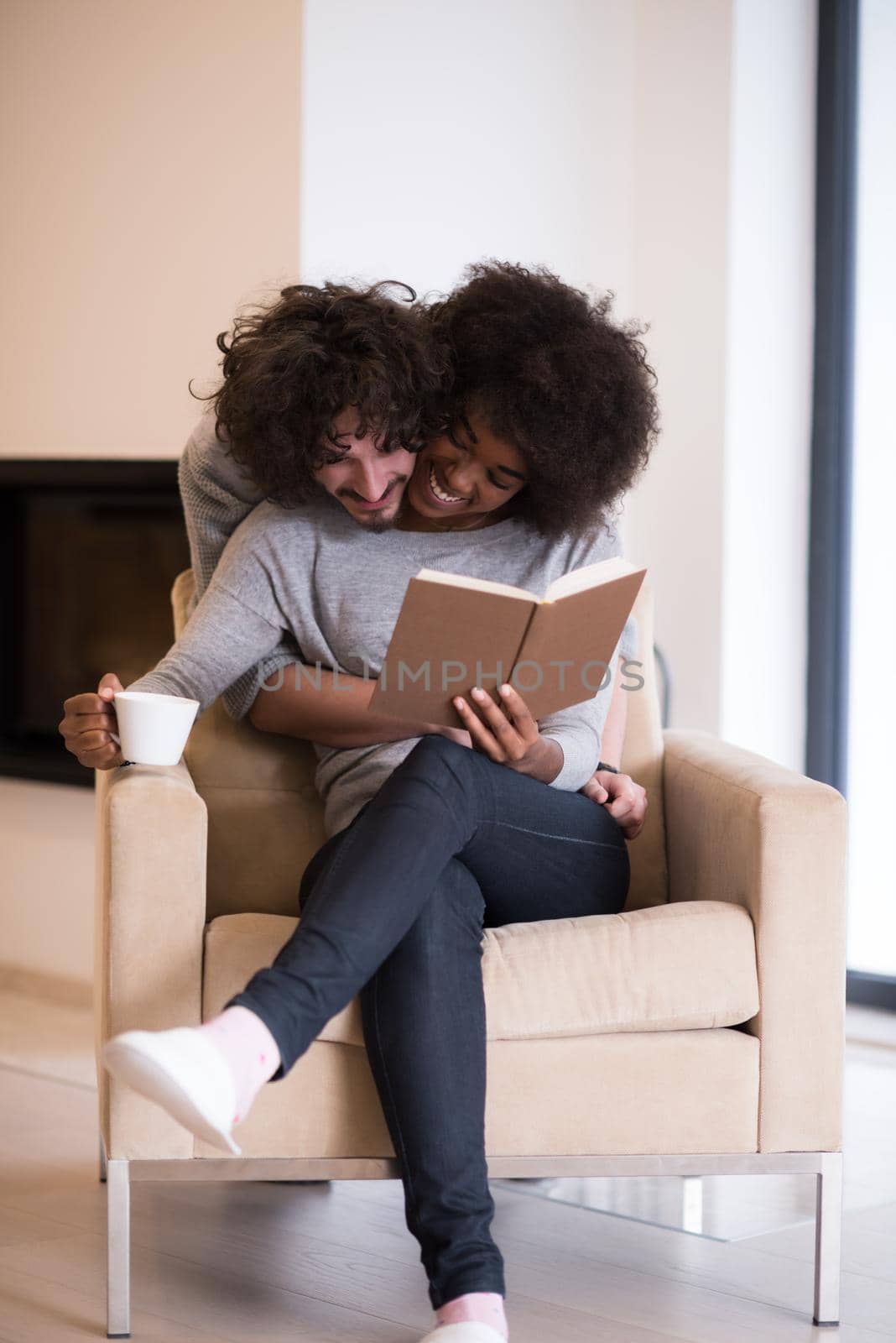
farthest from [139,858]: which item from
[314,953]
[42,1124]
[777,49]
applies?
[777,49]

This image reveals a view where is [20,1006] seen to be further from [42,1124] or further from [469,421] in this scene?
[469,421]

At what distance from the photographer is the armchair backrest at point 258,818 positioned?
2062mm

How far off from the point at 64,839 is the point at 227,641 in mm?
1738

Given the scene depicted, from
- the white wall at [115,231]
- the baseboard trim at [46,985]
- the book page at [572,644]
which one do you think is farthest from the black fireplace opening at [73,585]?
the book page at [572,644]

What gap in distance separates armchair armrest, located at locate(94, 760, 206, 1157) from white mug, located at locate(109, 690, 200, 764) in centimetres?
7

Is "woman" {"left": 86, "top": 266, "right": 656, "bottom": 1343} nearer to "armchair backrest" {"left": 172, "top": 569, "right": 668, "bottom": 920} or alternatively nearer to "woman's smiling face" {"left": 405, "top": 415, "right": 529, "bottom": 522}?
"woman's smiling face" {"left": 405, "top": 415, "right": 529, "bottom": 522}

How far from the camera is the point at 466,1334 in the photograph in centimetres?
146

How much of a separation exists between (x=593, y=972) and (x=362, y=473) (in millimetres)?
657

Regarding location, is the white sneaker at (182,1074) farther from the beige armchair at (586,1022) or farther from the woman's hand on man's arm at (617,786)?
the woman's hand on man's arm at (617,786)

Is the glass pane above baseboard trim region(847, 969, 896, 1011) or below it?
above

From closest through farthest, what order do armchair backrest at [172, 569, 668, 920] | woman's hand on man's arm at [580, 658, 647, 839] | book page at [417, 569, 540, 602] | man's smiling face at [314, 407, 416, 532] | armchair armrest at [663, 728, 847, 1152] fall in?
book page at [417, 569, 540, 602] < armchair armrest at [663, 728, 847, 1152] < man's smiling face at [314, 407, 416, 532] < woman's hand on man's arm at [580, 658, 647, 839] < armchair backrest at [172, 569, 668, 920]

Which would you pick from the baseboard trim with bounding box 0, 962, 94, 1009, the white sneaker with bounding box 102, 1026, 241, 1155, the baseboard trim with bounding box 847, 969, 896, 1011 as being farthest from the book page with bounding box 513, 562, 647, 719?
the baseboard trim with bounding box 0, 962, 94, 1009

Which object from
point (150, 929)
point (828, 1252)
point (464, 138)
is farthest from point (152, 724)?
point (464, 138)

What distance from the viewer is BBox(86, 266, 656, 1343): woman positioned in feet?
4.79
